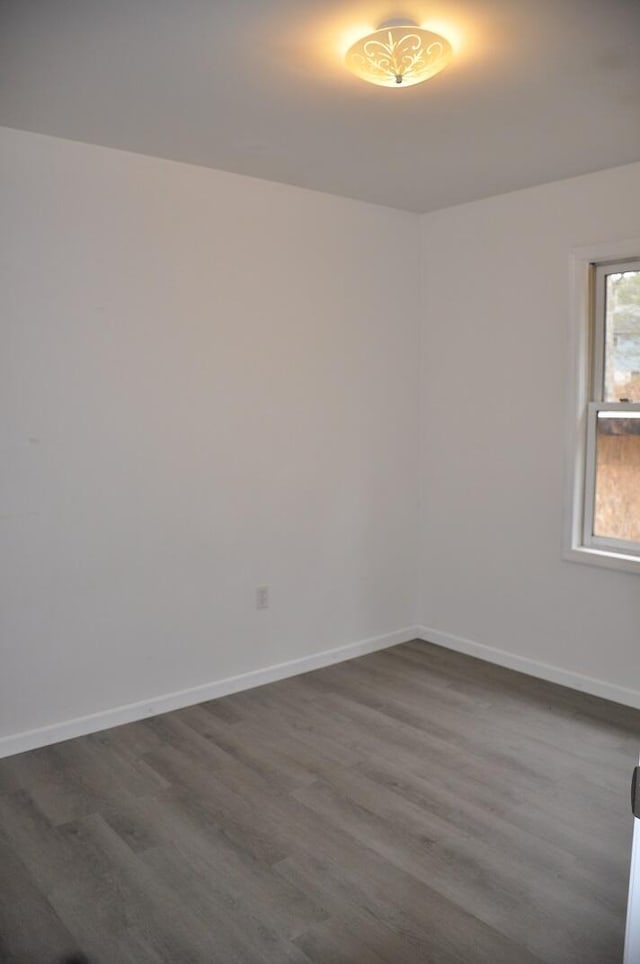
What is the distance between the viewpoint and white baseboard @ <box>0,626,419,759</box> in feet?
10.7

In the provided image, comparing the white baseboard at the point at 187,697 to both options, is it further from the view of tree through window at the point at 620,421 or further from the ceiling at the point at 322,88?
the ceiling at the point at 322,88

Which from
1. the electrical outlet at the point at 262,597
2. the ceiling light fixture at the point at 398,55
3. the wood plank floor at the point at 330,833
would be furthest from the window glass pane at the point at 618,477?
the ceiling light fixture at the point at 398,55

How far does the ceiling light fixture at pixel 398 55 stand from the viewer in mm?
2184

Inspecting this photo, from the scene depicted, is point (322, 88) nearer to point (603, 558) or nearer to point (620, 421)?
point (620, 421)

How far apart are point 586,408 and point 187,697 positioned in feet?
7.92

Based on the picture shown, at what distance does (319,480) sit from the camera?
418 centimetres

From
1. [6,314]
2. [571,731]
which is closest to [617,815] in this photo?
[571,731]

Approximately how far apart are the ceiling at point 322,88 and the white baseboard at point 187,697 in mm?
2445

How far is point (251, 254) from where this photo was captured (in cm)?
379

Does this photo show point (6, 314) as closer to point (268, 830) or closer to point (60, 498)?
point (60, 498)

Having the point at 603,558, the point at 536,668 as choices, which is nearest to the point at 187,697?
the point at 536,668

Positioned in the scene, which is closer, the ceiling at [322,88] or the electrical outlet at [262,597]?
the ceiling at [322,88]

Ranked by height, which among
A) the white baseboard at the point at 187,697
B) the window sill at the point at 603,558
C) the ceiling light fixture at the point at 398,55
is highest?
the ceiling light fixture at the point at 398,55

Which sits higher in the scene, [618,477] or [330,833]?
[618,477]
